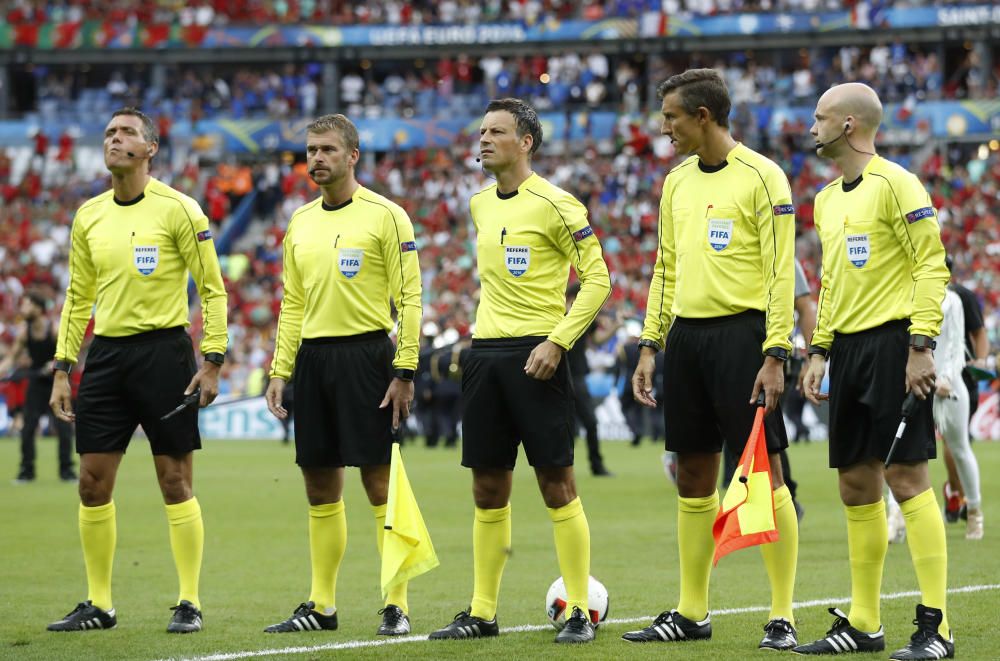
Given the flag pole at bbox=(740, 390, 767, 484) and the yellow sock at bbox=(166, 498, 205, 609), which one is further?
the yellow sock at bbox=(166, 498, 205, 609)

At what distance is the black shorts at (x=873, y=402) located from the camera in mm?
6293

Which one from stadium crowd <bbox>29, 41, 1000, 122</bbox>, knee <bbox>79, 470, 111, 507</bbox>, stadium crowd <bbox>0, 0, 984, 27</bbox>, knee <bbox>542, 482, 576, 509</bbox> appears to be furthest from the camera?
stadium crowd <bbox>0, 0, 984, 27</bbox>

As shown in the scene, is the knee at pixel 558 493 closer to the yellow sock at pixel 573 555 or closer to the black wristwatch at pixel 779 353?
the yellow sock at pixel 573 555

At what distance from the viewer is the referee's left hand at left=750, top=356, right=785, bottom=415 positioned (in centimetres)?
643

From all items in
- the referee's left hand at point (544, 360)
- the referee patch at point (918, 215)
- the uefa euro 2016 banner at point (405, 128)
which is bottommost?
the referee's left hand at point (544, 360)

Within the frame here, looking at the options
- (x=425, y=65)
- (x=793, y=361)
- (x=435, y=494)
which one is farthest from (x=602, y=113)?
(x=793, y=361)

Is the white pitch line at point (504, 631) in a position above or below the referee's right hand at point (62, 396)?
below

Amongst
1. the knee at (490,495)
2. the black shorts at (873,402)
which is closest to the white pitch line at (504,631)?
the knee at (490,495)

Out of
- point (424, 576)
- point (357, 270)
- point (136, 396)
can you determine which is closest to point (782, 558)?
point (357, 270)

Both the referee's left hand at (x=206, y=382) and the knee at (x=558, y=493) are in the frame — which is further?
the referee's left hand at (x=206, y=382)

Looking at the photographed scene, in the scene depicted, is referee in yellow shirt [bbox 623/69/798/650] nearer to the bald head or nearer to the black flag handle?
the bald head

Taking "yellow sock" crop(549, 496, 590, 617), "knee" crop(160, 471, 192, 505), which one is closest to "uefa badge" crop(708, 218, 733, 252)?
"yellow sock" crop(549, 496, 590, 617)

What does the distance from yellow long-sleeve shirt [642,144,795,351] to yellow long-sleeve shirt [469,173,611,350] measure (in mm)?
427

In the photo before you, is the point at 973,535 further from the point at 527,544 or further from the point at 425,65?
the point at 425,65
